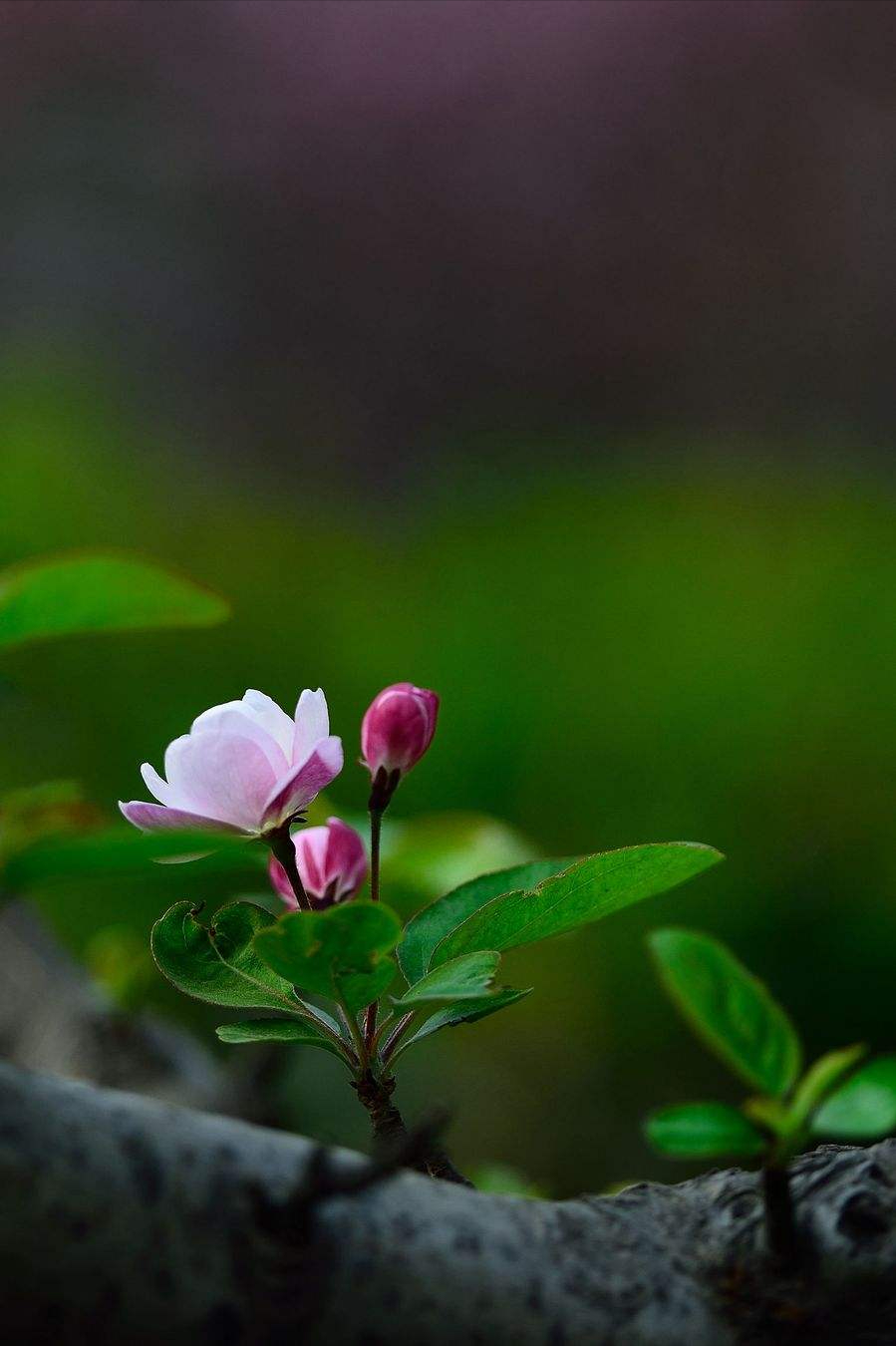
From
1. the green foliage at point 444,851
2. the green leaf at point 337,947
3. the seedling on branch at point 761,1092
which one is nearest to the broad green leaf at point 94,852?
the green leaf at point 337,947

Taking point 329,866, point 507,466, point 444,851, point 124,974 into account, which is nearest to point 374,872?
point 329,866

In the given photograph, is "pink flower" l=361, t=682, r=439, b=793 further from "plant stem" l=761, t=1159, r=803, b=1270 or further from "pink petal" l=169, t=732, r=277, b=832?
"plant stem" l=761, t=1159, r=803, b=1270

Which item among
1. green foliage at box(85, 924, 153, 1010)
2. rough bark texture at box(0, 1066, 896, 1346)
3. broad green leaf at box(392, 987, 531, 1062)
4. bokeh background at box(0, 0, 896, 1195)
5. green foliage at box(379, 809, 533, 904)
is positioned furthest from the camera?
bokeh background at box(0, 0, 896, 1195)

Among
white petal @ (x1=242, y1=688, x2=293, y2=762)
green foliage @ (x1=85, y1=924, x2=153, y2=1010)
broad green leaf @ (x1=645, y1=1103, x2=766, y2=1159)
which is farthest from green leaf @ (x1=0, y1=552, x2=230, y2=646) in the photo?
green foliage @ (x1=85, y1=924, x2=153, y2=1010)

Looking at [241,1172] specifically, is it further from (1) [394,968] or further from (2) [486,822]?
(2) [486,822]

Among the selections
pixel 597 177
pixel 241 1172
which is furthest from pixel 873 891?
pixel 597 177

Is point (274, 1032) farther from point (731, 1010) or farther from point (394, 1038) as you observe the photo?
point (731, 1010)
